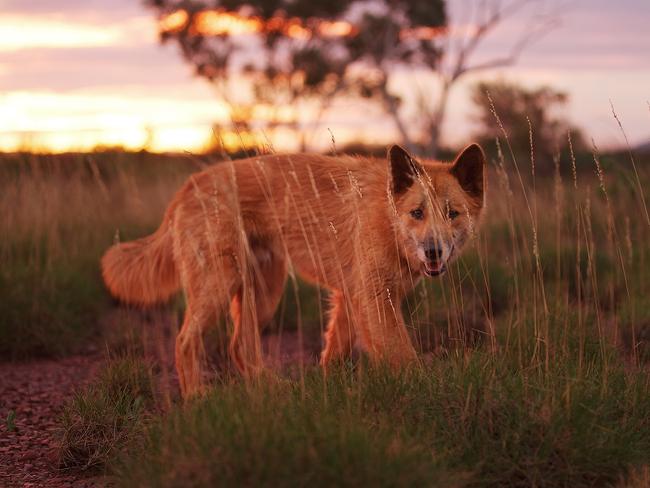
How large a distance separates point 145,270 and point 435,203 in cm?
234

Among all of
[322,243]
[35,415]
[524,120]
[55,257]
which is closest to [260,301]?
[322,243]

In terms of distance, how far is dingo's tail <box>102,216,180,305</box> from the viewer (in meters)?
5.84

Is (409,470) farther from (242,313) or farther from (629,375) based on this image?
(242,313)

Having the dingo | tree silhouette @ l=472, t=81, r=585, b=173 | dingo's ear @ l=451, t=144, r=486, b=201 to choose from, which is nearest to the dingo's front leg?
the dingo

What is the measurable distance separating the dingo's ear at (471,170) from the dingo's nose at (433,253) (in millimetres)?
772

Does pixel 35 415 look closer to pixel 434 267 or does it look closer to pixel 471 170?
pixel 434 267

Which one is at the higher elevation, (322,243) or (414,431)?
(322,243)

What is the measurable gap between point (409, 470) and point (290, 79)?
28.9 meters

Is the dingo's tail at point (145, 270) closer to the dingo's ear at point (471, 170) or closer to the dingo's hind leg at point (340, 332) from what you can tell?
the dingo's hind leg at point (340, 332)

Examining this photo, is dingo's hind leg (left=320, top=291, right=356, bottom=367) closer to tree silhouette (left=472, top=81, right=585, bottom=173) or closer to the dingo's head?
the dingo's head

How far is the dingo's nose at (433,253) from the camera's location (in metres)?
4.60

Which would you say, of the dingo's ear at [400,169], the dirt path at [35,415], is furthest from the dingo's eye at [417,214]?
the dirt path at [35,415]

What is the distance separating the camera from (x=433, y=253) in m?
4.64

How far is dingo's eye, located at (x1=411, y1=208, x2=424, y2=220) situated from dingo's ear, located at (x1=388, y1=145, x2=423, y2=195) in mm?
199
